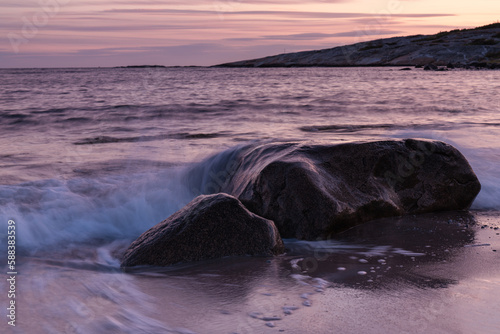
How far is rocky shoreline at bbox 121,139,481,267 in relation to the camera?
381 centimetres

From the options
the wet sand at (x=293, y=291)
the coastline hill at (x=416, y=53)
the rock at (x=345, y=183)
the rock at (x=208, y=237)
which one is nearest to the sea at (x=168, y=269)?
the wet sand at (x=293, y=291)

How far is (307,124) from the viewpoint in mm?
12117

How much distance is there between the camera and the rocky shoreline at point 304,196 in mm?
3807

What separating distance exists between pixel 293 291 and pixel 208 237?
1.00 meters

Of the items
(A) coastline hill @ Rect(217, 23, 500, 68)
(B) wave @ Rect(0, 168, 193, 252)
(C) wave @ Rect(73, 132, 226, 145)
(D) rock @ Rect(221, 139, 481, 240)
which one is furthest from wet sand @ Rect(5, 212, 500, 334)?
(A) coastline hill @ Rect(217, 23, 500, 68)

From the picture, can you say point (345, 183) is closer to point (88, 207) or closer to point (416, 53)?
point (88, 207)

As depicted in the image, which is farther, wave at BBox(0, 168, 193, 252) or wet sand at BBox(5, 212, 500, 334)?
wave at BBox(0, 168, 193, 252)

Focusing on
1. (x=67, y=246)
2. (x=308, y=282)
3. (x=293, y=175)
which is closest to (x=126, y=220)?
(x=67, y=246)

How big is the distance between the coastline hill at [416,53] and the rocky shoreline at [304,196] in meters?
49.2

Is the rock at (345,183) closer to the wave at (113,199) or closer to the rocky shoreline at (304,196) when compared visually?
the rocky shoreline at (304,196)

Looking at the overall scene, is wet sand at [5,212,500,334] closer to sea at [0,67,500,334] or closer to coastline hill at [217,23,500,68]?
sea at [0,67,500,334]

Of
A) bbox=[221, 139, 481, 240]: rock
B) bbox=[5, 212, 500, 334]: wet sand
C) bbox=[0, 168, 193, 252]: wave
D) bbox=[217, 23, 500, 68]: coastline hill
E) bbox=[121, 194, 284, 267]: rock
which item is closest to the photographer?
bbox=[5, 212, 500, 334]: wet sand

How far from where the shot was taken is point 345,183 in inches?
182

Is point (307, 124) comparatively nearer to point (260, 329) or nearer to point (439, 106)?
point (439, 106)
